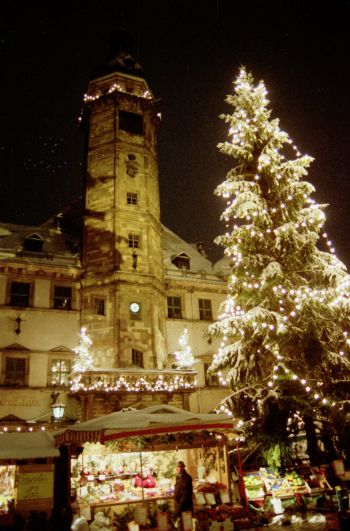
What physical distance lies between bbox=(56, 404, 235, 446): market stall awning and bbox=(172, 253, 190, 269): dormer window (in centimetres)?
1961

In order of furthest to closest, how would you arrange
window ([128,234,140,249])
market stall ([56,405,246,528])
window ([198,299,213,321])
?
window ([198,299,213,321]) → window ([128,234,140,249]) → market stall ([56,405,246,528])

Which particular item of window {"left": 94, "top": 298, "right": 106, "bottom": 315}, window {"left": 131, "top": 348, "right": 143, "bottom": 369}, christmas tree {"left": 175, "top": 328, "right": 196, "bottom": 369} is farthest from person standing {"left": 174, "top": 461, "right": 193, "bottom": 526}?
window {"left": 94, "top": 298, "right": 106, "bottom": 315}

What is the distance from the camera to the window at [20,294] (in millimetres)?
25466

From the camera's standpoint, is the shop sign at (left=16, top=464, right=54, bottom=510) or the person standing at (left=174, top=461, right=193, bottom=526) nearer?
the person standing at (left=174, top=461, right=193, bottom=526)

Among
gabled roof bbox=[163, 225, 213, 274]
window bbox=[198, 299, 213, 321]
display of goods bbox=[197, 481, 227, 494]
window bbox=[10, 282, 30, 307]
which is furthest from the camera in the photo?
gabled roof bbox=[163, 225, 213, 274]

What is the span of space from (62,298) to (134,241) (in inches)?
222

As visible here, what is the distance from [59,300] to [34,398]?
5796mm

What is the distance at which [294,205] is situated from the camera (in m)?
17.2

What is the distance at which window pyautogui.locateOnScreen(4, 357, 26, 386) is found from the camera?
23672 mm

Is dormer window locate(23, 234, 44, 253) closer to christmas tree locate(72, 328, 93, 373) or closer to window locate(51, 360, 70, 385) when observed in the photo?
christmas tree locate(72, 328, 93, 373)

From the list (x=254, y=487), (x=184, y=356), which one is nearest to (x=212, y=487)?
(x=254, y=487)

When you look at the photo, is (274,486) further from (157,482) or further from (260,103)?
(260,103)

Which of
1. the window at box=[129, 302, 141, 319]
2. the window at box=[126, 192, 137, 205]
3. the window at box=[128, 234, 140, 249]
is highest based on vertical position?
the window at box=[126, 192, 137, 205]

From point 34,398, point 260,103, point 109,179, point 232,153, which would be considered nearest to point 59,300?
point 34,398
